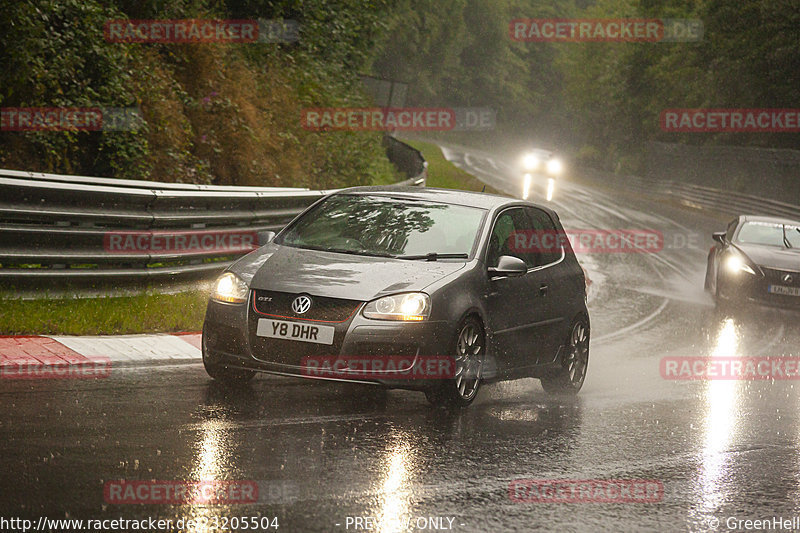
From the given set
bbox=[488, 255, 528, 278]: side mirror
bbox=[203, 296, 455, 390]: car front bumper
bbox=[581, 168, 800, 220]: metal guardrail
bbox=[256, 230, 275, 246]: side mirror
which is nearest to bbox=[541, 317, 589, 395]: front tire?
bbox=[488, 255, 528, 278]: side mirror

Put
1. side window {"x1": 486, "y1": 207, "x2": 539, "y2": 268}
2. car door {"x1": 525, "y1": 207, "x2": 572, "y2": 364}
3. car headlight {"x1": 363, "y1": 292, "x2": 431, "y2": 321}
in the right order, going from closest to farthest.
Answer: car headlight {"x1": 363, "y1": 292, "x2": 431, "y2": 321}
side window {"x1": 486, "y1": 207, "x2": 539, "y2": 268}
car door {"x1": 525, "y1": 207, "x2": 572, "y2": 364}

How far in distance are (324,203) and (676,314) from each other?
980 cm

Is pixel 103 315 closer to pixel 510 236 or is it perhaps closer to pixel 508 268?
pixel 510 236

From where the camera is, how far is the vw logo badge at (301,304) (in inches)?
295

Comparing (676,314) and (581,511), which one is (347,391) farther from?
(676,314)

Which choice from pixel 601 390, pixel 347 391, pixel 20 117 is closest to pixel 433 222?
pixel 347 391

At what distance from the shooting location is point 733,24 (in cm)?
4603

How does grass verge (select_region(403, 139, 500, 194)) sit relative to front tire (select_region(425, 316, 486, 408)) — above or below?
above

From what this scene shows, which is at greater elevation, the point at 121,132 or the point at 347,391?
the point at 121,132

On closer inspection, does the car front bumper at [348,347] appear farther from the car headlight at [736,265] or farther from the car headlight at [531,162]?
the car headlight at [531,162]

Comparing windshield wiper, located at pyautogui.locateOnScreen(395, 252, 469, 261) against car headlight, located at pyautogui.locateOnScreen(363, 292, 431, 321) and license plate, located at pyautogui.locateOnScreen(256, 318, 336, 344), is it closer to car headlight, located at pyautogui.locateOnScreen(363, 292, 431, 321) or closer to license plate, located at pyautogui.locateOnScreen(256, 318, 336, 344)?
car headlight, located at pyautogui.locateOnScreen(363, 292, 431, 321)

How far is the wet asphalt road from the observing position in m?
5.25

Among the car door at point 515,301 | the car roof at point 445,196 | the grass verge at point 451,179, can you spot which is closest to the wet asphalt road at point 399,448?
the car door at point 515,301

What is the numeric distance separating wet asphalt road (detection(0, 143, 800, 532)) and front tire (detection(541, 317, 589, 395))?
0.56 ft
